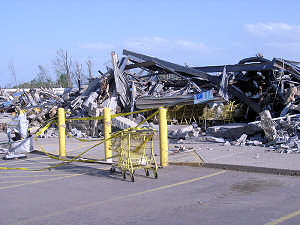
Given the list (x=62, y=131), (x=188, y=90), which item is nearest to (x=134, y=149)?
(x=62, y=131)

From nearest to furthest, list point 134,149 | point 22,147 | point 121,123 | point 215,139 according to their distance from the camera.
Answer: point 134,149 → point 215,139 → point 22,147 → point 121,123

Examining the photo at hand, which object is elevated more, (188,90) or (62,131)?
(188,90)

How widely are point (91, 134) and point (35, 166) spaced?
700cm

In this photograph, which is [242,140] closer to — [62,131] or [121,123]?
[121,123]

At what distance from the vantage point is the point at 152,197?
6.98 metres

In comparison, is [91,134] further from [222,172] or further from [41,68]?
[41,68]

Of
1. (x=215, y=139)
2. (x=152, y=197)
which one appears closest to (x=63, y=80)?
(x=215, y=139)

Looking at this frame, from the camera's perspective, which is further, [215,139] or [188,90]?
[188,90]

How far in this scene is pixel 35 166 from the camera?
11250 mm

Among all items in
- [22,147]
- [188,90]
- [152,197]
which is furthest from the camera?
[188,90]

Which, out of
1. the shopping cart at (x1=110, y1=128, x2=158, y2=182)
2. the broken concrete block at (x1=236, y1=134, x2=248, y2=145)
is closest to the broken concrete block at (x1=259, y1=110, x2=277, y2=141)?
the broken concrete block at (x1=236, y1=134, x2=248, y2=145)

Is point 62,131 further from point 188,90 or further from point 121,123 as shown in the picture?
point 188,90

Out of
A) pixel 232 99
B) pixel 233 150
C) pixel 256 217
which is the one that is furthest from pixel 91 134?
pixel 256 217

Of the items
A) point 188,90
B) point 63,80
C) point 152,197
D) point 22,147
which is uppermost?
point 63,80
